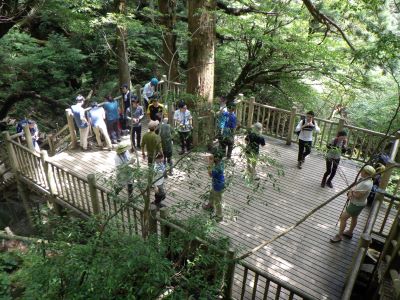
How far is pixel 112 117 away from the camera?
29.6ft

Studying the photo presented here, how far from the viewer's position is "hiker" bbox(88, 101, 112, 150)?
867cm

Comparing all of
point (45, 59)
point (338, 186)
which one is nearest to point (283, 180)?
point (338, 186)

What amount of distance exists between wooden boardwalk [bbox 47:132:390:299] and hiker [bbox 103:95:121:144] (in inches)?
22.0

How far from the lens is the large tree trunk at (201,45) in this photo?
8555 mm

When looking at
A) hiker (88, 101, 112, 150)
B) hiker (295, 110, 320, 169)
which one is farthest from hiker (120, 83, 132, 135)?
hiker (295, 110, 320, 169)

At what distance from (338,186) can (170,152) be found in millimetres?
4139

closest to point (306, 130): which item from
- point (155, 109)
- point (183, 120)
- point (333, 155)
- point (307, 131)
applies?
point (307, 131)

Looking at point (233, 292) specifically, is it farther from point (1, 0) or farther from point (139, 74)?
point (139, 74)

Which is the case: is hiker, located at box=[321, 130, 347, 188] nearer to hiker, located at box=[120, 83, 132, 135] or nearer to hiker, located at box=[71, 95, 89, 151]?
hiker, located at box=[120, 83, 132, 135]

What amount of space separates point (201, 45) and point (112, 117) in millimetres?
3028

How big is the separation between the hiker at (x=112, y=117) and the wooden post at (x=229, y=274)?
559 centimetres

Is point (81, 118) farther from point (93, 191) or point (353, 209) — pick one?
point (353, 209)

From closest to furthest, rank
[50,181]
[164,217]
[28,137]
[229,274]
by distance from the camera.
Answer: [229,274]
[164,217]
[50,181]
[28,137]

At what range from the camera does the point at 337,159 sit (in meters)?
7.31
